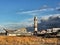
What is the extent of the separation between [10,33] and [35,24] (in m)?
16.9

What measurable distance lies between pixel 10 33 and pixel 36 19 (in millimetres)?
21188

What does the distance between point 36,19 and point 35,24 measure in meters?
5.09

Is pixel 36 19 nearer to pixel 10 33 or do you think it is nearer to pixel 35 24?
pixel 35 24

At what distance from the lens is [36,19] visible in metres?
101

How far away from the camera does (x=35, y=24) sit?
3821 inches

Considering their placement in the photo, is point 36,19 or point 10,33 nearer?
point 10,33

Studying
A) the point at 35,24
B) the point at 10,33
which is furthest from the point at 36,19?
the point at 10,33

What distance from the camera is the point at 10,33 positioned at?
84.9m

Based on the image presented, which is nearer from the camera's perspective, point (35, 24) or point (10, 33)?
point (10, 33)
